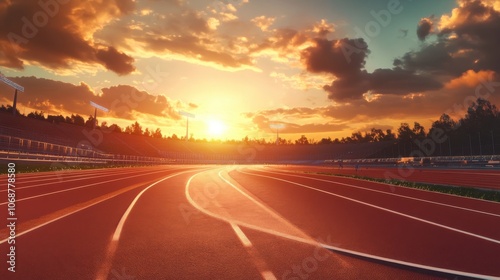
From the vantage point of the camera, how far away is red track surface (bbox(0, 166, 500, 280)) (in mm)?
5082

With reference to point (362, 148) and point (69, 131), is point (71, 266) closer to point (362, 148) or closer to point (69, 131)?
point (69, 131)

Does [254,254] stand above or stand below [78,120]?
below

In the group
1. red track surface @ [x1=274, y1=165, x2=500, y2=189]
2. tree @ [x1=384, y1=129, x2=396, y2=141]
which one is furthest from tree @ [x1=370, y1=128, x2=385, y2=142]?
red track surface @ [x1=274, y1=165, x2=500, y2=189]

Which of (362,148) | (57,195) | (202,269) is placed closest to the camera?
(202,269)

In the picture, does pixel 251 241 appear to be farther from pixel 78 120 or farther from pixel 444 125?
pixel 78 120

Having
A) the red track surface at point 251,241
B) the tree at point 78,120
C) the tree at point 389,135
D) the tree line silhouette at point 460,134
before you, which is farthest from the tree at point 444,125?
the tree at point 78,120

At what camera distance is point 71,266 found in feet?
17.1

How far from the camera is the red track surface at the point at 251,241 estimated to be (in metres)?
5.08

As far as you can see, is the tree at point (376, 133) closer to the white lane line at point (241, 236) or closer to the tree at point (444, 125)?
the tree at point (444, 125)

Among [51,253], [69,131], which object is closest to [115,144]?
[69,131]

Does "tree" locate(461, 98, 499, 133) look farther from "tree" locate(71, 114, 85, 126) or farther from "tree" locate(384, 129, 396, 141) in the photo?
"tree" locate(71, 114, 85, 126)

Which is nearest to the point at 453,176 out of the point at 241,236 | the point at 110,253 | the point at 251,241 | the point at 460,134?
the point at 241,236

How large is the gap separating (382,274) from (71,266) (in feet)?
16.4

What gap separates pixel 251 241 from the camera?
678 cm
